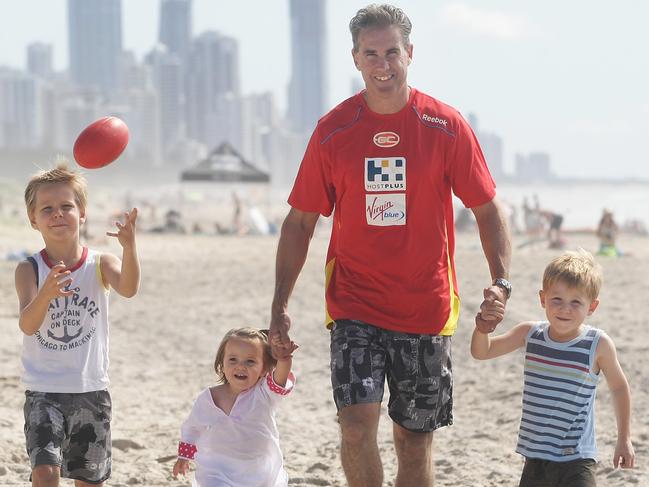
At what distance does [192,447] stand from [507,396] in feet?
13.6

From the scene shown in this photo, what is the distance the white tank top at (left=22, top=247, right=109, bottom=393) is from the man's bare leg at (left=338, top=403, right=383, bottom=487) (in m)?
0.99

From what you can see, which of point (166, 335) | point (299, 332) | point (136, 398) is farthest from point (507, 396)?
point (166, 335)

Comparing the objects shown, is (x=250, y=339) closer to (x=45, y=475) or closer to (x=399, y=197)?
(x=399, y=197)

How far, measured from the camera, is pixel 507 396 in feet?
25.9

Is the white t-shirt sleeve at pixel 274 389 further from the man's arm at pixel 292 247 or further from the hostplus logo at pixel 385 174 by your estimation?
the hostplus logo at pixel 385 174

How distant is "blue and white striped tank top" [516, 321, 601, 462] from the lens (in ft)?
12.6

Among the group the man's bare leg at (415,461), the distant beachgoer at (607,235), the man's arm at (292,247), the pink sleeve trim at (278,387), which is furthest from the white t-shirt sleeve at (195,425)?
the distant beachgoer at (607,235)

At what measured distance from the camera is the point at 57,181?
4180mm

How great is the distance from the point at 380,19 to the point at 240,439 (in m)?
1.73

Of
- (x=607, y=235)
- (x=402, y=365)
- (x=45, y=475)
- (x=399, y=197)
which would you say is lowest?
(x=45, y=475)

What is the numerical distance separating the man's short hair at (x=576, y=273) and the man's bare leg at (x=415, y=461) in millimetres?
792

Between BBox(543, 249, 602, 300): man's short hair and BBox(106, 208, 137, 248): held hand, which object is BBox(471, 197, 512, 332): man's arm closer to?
BBox(543, 249, 602, 300): man's short hair

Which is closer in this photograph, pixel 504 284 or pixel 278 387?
pixel 504 284

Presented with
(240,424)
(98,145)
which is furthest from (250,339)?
(98,145)
